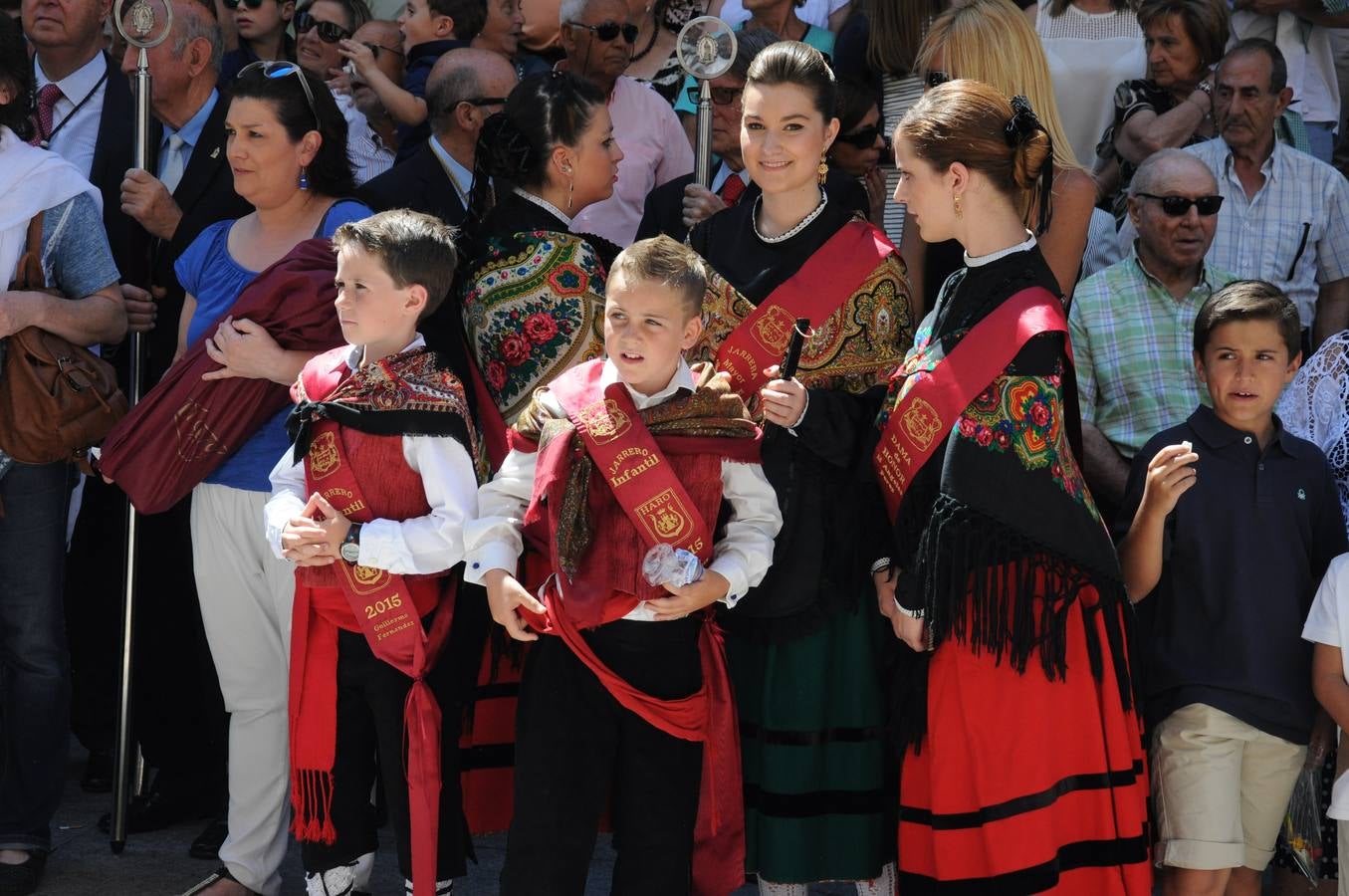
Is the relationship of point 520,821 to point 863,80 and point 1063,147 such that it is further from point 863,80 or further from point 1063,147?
point 863,80

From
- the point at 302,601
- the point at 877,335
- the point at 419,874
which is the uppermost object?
the point at 877,335

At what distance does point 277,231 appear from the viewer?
435cm

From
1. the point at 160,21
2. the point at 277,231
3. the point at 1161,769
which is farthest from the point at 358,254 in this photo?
the point at 1161,769

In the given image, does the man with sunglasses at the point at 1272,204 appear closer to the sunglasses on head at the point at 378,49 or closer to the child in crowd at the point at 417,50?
the child in crowd at the point at 417,50

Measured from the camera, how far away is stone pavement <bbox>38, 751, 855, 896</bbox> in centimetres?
456

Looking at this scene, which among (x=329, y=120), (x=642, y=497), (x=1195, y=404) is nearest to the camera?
(x=642, y=497)

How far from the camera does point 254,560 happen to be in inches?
165

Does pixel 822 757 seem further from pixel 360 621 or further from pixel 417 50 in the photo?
pixel 417 50

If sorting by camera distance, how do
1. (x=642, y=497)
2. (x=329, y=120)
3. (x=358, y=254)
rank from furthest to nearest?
(x=329, y=120), (x=358, y=254), (x=642, y=497)

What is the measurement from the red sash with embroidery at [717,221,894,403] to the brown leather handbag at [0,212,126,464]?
1763 mm

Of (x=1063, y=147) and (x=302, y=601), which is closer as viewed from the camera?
(x=302, y=601)

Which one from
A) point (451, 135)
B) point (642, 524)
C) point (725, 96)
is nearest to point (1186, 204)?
point (725, 96)

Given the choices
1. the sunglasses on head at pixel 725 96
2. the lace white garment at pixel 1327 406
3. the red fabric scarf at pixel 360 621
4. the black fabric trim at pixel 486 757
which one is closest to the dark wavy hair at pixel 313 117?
the red fabric scarf at pixel 360 621

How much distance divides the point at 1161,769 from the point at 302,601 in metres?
2.06
